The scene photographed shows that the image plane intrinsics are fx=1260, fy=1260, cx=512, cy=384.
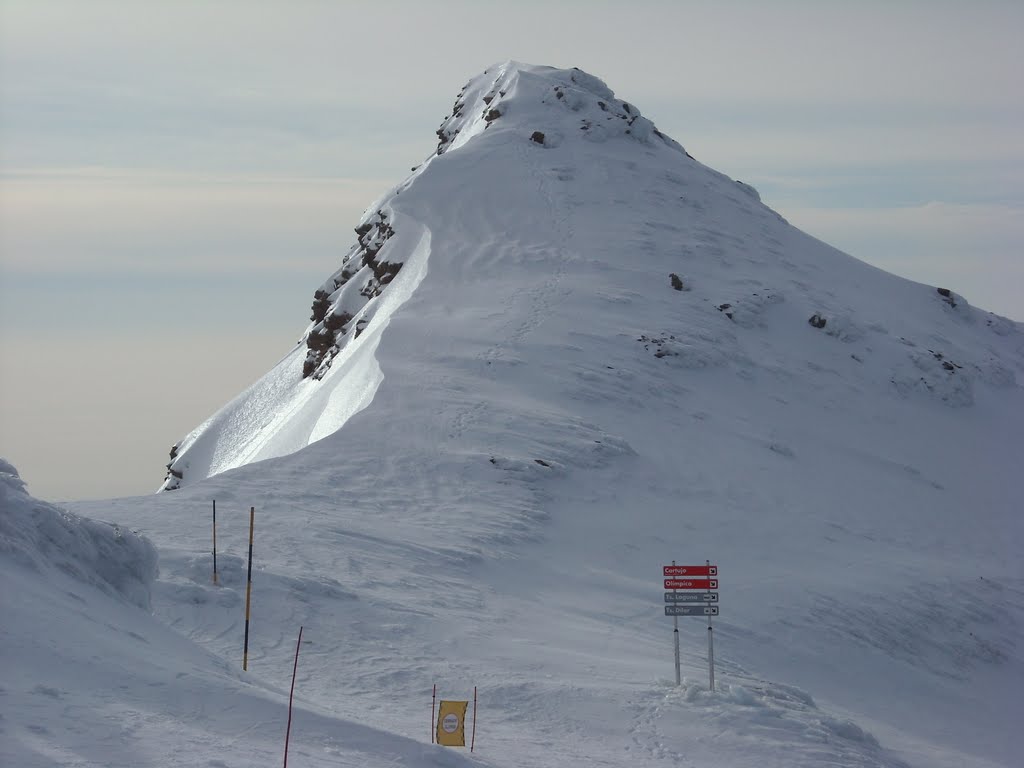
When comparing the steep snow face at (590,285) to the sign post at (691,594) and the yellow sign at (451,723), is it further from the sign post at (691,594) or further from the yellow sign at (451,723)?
the yellow sign at (451,723)

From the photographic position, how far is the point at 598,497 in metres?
34.8

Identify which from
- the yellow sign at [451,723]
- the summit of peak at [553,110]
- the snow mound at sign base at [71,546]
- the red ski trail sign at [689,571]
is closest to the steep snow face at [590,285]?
the summit of peak at [553,110]

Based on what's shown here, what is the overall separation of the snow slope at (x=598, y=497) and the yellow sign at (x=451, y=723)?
0.62m

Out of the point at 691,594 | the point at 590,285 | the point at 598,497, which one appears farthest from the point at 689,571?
the point at 590,285

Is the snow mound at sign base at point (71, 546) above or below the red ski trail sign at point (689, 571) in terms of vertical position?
below

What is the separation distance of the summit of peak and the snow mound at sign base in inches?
1932

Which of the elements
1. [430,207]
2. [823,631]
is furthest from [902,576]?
[430,207]

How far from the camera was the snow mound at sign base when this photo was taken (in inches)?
637

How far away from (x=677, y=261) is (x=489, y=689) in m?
36.0

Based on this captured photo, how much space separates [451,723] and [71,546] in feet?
18.5

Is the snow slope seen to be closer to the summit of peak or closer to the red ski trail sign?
the summit of peak

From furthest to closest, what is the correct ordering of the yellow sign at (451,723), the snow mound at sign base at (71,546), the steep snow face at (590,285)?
1. the steep snow face at (590,285)
2. the snow mound at sign base at (71,546)
3. the yellow sign at (451,723)

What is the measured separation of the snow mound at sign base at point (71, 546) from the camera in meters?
16.2

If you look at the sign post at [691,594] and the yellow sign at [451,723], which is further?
the sign post at [691,594]
